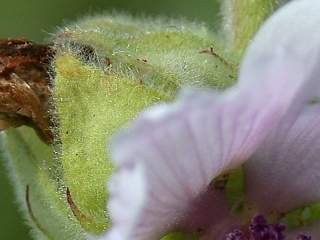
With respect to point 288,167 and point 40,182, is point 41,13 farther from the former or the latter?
point 288,167

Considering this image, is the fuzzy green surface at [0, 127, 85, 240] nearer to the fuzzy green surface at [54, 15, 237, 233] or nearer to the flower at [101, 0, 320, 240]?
the fuzzy green surface at [54, 15, 237, 233]

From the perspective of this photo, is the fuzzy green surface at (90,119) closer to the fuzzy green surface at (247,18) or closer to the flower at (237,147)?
the flower at (237,147)

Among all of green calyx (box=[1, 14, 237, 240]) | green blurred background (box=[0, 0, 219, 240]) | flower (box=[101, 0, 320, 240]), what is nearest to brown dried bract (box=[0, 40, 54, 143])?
green calyx (box=[1, 14, 237, 240])

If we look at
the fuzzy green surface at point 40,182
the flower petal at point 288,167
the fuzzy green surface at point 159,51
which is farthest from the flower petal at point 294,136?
the fuzzy green surface at point 40,182

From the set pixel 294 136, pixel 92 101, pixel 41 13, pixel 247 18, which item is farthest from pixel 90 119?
pixel 41 13

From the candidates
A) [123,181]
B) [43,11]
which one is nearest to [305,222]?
[123,181]

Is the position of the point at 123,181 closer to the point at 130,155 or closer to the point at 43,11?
the point at 130,155
